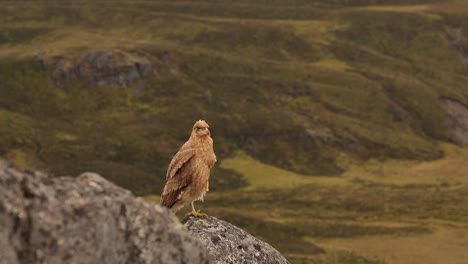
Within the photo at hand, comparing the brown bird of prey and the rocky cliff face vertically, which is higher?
the rocky cliff face

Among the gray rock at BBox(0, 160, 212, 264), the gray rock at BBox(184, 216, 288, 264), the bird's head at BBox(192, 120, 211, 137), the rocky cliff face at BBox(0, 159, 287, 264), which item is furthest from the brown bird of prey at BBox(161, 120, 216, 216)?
the gray rock at BBox(0, 160, 212, 264)

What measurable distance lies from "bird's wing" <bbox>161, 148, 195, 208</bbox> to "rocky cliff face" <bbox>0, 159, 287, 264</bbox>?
7741 mm

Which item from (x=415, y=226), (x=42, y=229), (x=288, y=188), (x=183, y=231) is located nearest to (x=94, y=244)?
(x=42, y=229)

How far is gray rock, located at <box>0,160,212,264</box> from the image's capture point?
9758 millimetres

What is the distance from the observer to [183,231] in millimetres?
11391

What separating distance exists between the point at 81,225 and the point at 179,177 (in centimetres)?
947

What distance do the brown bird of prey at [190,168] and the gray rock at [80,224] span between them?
8.06 m

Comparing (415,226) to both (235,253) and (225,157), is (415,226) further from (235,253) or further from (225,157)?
(235,253)

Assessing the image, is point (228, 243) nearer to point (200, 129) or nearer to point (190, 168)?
point (190, 168)

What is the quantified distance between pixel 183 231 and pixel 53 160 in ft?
549

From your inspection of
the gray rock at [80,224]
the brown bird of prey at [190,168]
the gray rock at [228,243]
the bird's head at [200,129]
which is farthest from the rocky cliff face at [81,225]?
the bird's head at [200,129]

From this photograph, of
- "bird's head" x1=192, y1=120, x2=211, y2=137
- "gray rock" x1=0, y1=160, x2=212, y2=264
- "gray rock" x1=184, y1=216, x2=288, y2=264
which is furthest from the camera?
"bird's head" x1=192, y1=120, x2=211, y2=137

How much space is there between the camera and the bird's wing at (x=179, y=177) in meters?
19.5

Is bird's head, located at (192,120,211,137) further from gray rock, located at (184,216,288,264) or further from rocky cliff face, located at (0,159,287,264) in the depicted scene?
rocky cliff face, located at (0,159,287,264)
